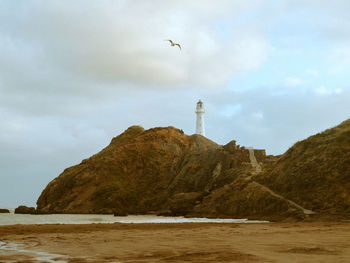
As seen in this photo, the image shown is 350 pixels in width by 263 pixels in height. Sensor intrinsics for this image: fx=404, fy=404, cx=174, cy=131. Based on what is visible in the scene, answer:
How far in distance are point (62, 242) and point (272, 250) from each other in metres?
6.74

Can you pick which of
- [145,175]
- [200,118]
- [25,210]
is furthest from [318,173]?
[200,118]

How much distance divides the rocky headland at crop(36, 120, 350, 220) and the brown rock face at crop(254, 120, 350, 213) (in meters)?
0.07

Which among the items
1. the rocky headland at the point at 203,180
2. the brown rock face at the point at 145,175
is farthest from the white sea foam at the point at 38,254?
the brown rock face at the point at 145,175

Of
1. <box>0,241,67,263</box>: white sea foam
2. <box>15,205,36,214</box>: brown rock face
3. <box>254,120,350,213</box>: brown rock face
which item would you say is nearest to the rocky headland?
<box>254,120,350,213</box>: brown rock face

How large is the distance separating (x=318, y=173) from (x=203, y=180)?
65.8ft

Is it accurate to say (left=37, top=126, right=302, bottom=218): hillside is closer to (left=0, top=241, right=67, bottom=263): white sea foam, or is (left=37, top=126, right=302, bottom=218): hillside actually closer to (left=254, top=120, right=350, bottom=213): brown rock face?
(left=254, top=120, right=350, bottom=213): brown rock face

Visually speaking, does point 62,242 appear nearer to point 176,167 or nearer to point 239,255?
point 239,255

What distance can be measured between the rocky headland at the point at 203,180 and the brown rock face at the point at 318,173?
0.07 metres

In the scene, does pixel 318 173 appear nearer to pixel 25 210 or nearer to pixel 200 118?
pixel 25 210

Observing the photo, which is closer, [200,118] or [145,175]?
[145,175]

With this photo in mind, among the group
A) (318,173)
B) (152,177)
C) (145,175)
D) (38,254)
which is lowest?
(38,254)

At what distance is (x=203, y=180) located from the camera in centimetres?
5009

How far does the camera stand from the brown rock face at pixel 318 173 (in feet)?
96.3

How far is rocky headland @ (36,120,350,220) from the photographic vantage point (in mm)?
31125
